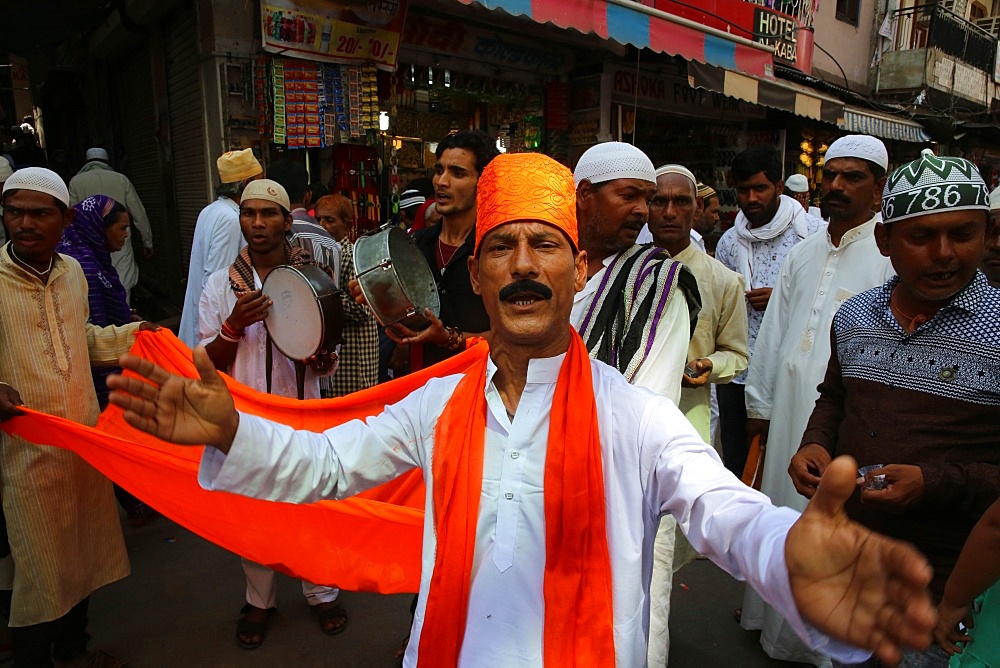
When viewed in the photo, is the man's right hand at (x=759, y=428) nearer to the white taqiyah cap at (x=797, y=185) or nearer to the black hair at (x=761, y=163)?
the black hair at (x=761, y=163)

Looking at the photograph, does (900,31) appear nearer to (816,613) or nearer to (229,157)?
(229,157)

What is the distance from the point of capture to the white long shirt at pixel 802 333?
9.70 ft

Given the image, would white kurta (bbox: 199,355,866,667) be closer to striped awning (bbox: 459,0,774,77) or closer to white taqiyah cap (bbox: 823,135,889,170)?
white taqiyah cap (bbox: 823,135,889,170)

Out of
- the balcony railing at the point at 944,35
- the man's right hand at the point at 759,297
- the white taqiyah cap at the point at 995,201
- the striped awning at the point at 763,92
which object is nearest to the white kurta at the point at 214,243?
the man's right hand at the point at 759,297

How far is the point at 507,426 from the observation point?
5.06 feet

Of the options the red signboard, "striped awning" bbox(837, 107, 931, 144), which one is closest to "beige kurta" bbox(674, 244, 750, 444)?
the red signboard

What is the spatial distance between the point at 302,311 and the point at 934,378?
239cm

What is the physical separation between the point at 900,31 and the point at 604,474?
68.0ft

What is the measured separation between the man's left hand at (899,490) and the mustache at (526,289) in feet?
3.68

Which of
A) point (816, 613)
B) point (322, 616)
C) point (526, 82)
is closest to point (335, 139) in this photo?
point (526, 82)

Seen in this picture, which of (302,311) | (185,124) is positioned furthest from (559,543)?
(185,124)

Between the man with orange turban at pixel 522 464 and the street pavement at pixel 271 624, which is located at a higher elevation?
the man with orange turban at pixel 522 464

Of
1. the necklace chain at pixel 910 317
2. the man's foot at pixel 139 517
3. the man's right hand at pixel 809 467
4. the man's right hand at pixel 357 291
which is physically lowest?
the man's foot at pixel 139 517

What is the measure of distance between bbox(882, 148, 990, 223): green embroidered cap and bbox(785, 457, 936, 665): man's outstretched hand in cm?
135
